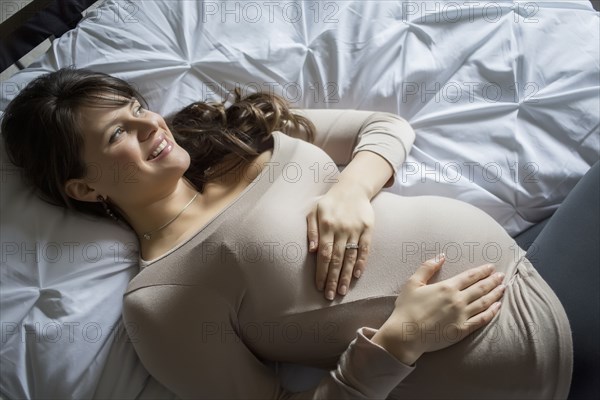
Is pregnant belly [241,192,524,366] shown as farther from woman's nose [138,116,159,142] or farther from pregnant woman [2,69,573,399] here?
woman's nose [138,116,159,142]

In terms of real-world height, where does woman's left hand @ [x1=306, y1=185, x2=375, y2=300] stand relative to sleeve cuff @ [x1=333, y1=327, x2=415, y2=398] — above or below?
above

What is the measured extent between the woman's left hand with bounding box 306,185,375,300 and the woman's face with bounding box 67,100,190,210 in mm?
259

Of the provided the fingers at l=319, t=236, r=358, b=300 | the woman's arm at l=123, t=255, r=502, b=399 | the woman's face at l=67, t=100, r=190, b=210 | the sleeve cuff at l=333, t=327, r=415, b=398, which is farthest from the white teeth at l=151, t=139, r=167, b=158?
→ the sleeve cuff at l=333, t=327, r=415, b=398

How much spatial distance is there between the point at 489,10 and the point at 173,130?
727mm

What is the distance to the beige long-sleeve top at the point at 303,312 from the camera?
2.85 ft

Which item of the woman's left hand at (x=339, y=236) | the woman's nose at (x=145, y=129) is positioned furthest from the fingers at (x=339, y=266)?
the woman's nose at (x=145, y=129)

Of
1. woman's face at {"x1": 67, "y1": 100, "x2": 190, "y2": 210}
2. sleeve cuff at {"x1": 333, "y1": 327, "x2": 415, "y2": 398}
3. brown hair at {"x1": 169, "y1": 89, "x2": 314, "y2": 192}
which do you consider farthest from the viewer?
brown hair at {"x1": 169, "y1": 89, "x2": 314, "y2": 192}

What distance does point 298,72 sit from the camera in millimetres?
1232

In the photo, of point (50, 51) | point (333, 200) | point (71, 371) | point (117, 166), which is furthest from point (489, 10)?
point (71, 371)

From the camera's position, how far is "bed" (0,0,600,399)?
974 millimetres

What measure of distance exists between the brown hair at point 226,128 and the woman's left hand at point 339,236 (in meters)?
0.20

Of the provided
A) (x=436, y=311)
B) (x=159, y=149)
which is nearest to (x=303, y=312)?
(x=436, y=311)

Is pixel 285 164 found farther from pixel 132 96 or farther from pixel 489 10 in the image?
pixel 489 10

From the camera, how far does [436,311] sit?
0.88 m
